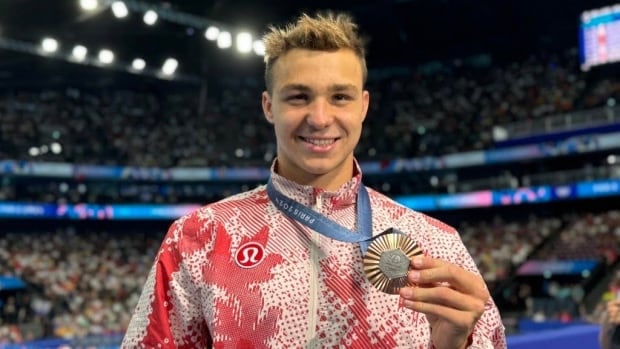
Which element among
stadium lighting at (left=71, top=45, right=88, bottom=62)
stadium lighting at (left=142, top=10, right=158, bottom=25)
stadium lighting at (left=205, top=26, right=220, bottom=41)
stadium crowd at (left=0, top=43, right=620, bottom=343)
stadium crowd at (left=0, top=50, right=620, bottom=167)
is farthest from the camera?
stadium crowd at (left=0, top=50, right=620, bottom=167)

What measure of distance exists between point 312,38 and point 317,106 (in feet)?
0.63

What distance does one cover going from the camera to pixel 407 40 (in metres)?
35.2

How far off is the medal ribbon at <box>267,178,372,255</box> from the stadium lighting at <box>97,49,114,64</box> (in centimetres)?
2687

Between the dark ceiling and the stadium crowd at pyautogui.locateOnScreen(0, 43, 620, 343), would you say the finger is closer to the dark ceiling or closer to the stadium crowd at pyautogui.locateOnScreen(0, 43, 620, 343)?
the stadium crowd at pyautogui.locateOnScreen(0, 43, 620, 343)

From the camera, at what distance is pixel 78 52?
26.6 meters

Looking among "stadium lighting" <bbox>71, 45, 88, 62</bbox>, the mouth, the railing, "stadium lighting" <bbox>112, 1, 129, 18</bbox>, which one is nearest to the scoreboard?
the railing

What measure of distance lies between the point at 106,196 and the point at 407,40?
657 inches

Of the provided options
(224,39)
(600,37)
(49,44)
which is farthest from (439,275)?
(600,37)

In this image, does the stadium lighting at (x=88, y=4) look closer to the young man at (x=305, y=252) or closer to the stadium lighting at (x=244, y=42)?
the stadium lighting at (x=244, y=42)

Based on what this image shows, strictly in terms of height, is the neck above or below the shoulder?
above

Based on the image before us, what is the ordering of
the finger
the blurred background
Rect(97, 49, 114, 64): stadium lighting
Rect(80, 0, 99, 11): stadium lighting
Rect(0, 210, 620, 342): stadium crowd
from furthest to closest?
1. Rect(97, 49, 114, 64): stadium lighting
2. the blurred background
3. Rect(80, 0, 99, 11): stadium lighting
4. Rect(0, 210, 620, 342): stadium crowd
5. the finger

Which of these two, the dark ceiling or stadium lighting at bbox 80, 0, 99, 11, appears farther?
the dark ceiling

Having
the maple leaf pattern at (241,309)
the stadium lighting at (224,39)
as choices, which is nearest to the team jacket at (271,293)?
the maple leaf pattern at (241,309)

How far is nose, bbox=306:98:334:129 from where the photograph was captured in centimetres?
192
